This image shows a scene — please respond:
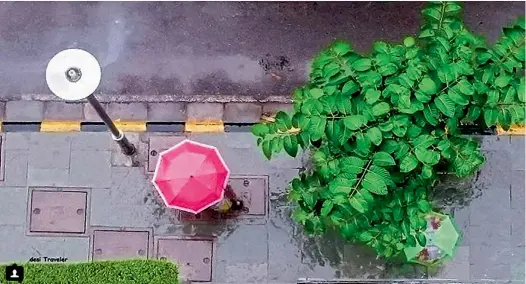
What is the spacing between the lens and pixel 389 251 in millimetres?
9227

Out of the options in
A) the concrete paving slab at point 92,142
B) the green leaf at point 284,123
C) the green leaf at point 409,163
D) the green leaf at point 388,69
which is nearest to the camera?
the green leaf at point 388,69

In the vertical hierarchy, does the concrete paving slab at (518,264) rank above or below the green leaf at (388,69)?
below

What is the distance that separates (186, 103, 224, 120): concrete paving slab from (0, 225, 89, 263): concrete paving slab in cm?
230

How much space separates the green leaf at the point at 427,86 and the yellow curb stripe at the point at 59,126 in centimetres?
548

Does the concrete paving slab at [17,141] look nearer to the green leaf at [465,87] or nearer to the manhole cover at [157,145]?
the manhole cover at [157,145]

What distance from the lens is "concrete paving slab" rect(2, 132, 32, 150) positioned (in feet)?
35.6

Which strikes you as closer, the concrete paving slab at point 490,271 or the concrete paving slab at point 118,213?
the concrete paving slab at point 490,271

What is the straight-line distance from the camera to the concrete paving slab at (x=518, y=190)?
35.0ft

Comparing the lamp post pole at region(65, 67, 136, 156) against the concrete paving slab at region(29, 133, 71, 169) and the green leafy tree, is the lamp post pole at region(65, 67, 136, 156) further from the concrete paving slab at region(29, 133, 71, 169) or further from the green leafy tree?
the green leafy tree

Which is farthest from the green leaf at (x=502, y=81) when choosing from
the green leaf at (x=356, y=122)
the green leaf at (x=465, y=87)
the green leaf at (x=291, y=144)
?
the green leaf at (x=291, y=144)

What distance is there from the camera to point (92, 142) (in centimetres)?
1084

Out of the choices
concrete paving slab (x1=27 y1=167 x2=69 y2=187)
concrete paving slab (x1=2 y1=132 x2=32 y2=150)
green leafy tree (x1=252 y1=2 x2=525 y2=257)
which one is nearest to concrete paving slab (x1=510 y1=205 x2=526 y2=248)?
green leafy tree (x1=252 y1=2 x2=525 y2=257)

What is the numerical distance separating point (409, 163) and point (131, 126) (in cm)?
474

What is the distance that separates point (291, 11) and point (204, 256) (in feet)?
12.6
